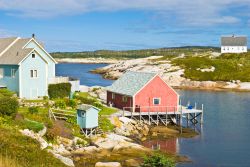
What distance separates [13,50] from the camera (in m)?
54.7

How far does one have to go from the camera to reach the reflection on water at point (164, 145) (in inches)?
1622

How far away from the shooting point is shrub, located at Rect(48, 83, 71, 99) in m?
52.2

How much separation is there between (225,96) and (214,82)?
21385 mm

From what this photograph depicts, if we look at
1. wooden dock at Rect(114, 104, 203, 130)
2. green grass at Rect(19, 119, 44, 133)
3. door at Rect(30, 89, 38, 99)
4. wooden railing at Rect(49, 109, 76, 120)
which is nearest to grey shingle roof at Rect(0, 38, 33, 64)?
door at Rect(30, 89, 38, 99)

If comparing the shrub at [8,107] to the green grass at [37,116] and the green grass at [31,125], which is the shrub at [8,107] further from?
the green grass at [37,116]

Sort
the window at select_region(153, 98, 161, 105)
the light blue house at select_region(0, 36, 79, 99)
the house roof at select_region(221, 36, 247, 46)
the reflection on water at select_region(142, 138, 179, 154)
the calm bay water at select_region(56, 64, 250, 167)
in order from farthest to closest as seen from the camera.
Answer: the house roof at select_region(221, 36, 247, 46), the window at select_region(153, 98, 161, 105), the light blue house at select_region(0, 36, 79, 99), the reflection on water at select_region(142, 138, 179, 154), the calm bay water at select_region(56, 64, 250, 167)

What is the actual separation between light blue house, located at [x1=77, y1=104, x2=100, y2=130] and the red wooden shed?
9.10 meters

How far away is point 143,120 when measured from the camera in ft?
166

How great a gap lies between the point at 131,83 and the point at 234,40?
143772mm

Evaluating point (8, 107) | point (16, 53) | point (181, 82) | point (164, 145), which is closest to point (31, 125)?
point (8, 107)

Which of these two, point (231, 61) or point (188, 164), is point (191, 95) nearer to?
point (231, 61)

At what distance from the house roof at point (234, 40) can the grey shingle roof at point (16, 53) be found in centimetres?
14522

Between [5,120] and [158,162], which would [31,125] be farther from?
[158,162]

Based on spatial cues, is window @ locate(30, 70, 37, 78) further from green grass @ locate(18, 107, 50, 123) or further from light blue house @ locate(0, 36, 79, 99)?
green grass @ locate(18, 107, 50, 123)
